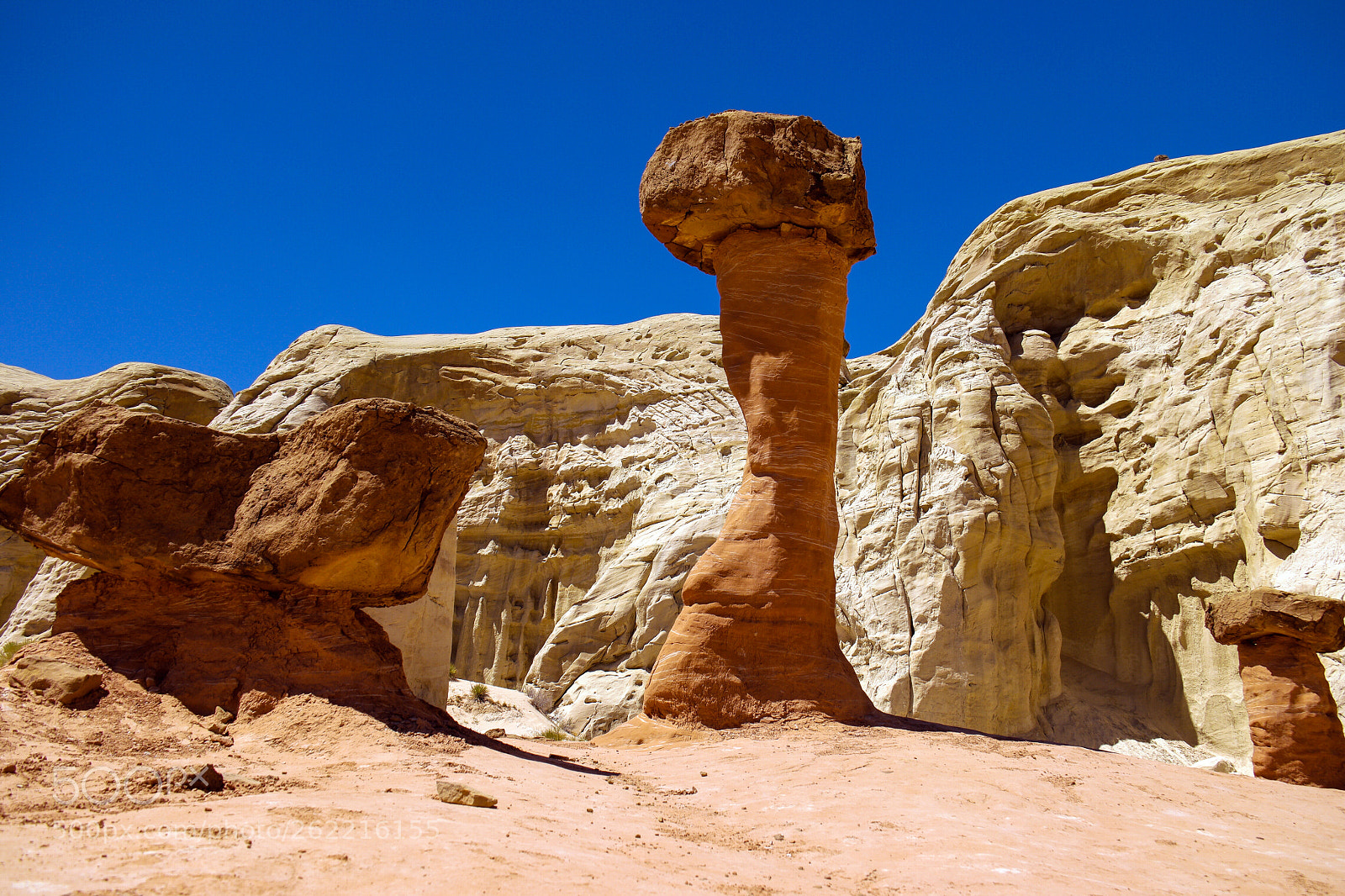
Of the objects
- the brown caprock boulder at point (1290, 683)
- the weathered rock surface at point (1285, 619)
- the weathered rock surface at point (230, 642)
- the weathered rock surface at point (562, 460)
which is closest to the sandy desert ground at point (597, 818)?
the weathered rock surface at point (230, 642)

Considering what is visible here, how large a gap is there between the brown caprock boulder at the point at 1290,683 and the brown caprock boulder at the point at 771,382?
145 inches

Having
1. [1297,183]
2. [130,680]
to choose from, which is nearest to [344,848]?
[130,680]

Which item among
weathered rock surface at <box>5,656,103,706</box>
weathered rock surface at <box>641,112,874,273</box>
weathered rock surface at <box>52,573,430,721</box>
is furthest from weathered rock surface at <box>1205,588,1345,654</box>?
weathered rock surface at <box>5,656,103,706</box>

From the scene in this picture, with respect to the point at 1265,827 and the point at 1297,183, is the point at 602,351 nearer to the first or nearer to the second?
the point at 1297,183

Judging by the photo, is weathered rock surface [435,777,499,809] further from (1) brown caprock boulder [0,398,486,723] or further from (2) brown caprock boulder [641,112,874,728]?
(2) brown caprock boulder [641,112,874,728]

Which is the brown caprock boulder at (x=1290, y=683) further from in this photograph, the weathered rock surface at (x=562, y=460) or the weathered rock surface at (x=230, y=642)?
the weathered rock surface at (x=562, y=460)

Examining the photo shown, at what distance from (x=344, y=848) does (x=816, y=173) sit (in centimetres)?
912

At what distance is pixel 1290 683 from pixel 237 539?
933cm

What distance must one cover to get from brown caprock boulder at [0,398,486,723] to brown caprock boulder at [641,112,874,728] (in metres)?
3.69

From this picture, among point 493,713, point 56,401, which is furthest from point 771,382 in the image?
point 56,401

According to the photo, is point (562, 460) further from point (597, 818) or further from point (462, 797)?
point (462, 797)

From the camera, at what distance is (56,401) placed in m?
26.2

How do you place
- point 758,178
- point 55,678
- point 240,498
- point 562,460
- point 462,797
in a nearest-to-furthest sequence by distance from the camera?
point 462,797 → point 55,678 → point 240,498 → point 758,178 → point 562,460

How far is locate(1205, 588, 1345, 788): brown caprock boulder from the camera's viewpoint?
8.55m
